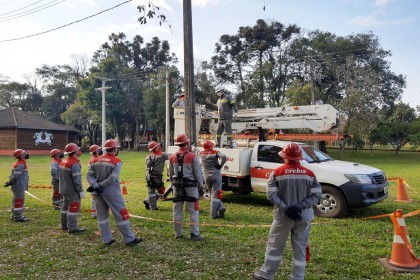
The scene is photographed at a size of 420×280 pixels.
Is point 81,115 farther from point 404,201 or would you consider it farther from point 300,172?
point 300,172

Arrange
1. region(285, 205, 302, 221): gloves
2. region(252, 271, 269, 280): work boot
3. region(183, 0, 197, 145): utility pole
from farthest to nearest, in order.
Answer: region(183, 0, 197, 145): utility pole → region(252, 271, 269, 280): work boot → region(285, 205, 302, 221): gloves

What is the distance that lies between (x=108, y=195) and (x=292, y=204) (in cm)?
335

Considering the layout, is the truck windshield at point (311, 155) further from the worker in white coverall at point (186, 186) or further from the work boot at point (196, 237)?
the work boot at point (196, 237)

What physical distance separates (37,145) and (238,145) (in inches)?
1473

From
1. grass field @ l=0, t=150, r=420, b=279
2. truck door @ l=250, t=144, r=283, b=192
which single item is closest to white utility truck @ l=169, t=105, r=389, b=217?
truck door @ l=250, t=144, r=283, b=192

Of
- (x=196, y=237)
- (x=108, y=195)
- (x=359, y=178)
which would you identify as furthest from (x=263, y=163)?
(x=108, y=195)

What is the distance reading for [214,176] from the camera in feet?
28.8

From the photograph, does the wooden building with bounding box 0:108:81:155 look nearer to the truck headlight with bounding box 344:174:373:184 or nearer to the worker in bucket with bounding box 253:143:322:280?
the truck headlight with bounding box 344:174:373:184

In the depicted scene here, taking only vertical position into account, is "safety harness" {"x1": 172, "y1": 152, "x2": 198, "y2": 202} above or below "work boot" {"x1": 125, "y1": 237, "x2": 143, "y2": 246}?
above

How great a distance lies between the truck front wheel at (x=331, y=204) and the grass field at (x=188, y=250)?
0.31 m

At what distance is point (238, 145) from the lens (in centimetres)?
1120

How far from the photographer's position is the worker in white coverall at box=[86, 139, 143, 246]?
639cm

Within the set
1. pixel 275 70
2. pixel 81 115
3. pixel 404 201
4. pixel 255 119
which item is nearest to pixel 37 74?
pixel 81 115

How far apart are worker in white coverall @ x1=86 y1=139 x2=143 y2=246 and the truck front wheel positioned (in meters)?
4.36
